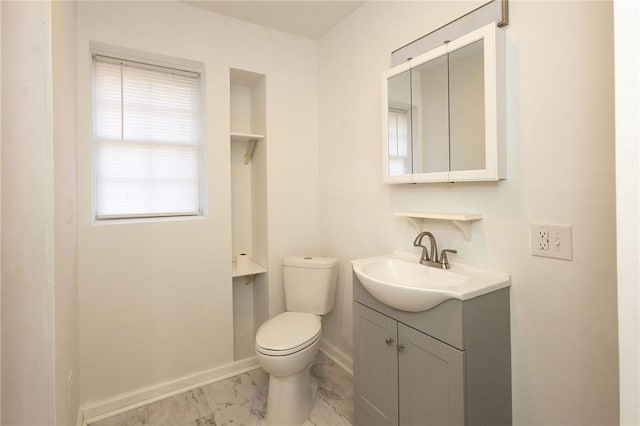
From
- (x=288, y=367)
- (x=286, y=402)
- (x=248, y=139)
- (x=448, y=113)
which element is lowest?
(x=286, y=402)

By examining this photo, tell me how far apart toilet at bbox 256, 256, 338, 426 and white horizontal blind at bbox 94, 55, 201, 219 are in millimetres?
959

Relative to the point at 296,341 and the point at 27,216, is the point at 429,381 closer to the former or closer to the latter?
the point at 296,341

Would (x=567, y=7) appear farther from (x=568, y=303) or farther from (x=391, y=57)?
(x=568, y=303)

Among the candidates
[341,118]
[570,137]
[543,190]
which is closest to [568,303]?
[543,190]

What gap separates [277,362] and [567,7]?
1.96 meters

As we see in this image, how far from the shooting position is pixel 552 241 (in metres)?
1.18

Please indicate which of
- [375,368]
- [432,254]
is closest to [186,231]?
[375,368]

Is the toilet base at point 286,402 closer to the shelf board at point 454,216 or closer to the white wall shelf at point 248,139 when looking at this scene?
the shelf board at point 454,216

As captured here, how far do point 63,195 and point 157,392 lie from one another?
1413 mm

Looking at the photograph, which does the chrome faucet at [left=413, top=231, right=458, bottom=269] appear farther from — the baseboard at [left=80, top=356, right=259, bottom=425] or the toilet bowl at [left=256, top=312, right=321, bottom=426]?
the baseboard at [left=80, top=356, right=259, bottom=425]

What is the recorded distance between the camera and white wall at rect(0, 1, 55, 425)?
2.85 ft

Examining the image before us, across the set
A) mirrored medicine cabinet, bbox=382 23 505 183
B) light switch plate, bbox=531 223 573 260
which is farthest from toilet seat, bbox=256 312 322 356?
light switch plate, bbox=531 223 573 260

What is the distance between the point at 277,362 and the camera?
161 cm

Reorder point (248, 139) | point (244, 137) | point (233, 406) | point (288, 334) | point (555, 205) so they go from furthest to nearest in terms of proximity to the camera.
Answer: point (248, 139)
point (244, 137)
point (233, 406)
point (288, 334)
point (555, 205)
